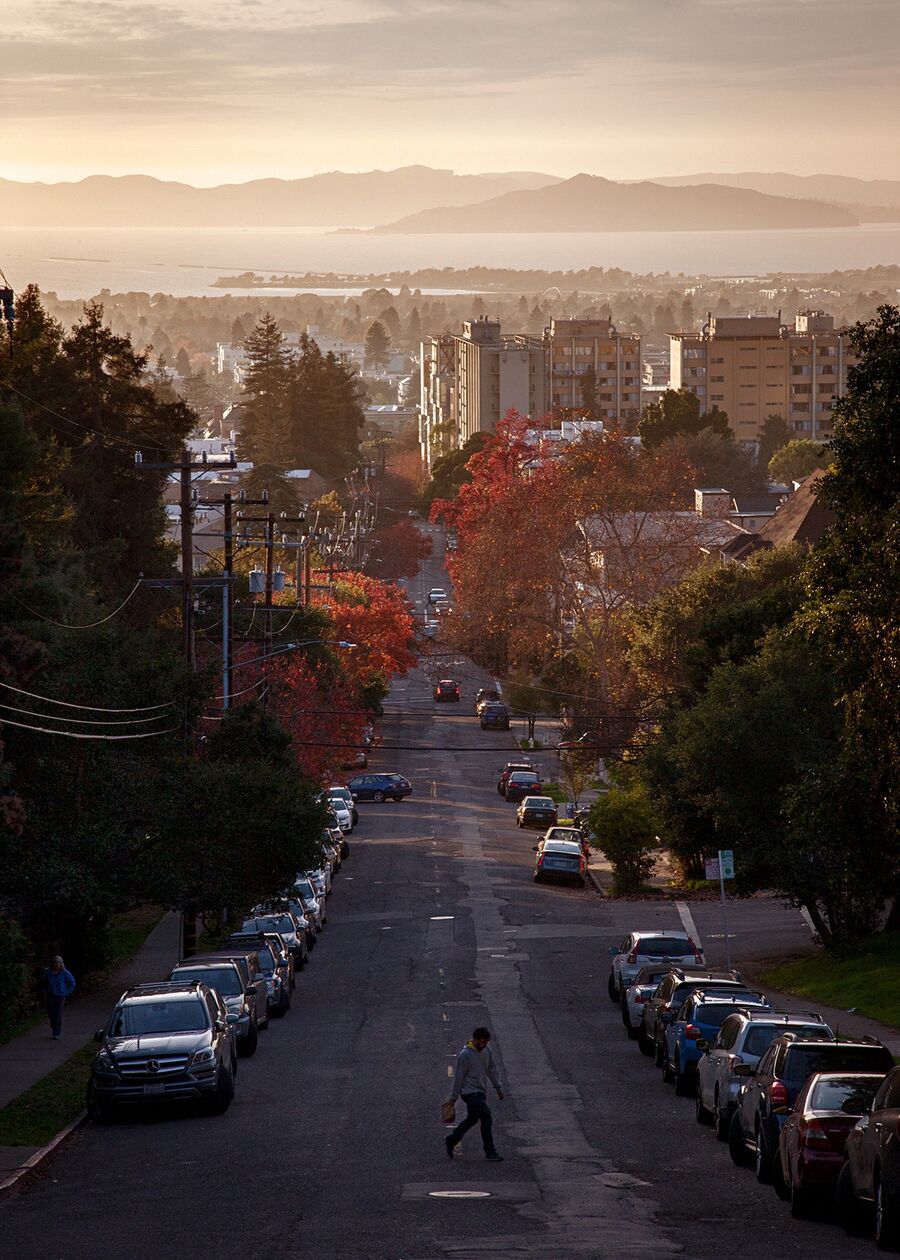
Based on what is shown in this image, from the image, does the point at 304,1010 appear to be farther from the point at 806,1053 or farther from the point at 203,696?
the point at 806,1053

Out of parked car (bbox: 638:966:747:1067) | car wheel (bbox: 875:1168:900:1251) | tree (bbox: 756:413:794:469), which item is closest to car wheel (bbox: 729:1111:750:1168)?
car wheel (bbox: 875:1168:900:1251)

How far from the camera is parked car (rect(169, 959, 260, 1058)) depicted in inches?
1125

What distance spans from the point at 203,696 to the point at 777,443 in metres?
164

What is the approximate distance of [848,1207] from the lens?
15.8m

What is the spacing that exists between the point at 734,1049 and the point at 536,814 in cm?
5030

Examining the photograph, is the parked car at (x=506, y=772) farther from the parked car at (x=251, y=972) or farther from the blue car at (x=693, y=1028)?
the blue car at (x=693, y=1028)

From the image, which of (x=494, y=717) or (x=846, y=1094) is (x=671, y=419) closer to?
(x=494, y=717)

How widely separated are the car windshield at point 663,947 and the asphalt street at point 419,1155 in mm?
1589

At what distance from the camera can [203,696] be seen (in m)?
38.2

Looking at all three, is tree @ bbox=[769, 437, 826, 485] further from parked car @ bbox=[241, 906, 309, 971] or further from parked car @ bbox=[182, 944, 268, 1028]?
parked car @ bbox=[182, 944, 268, 1028]

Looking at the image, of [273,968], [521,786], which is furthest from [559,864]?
[273,968]

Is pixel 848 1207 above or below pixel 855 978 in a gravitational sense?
above

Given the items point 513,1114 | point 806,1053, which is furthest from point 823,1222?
point 513,1114

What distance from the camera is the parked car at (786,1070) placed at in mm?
18250
